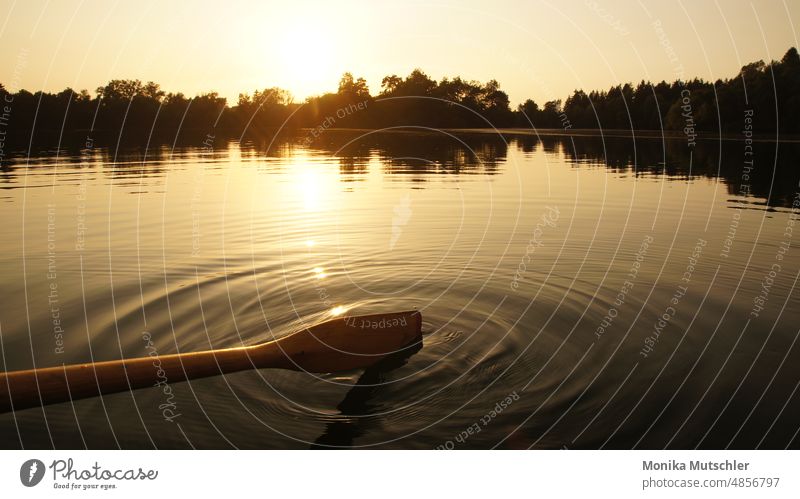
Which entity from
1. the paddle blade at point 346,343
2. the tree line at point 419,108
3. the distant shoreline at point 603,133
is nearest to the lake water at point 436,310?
the paddle blade at point 346,343

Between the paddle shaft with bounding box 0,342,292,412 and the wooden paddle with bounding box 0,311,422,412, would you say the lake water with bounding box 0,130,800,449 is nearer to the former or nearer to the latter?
the wooden paddle with bounding box 0,311,422,412

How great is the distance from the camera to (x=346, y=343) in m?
6.44

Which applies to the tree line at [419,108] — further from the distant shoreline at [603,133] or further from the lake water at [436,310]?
the lake water at [436,310]

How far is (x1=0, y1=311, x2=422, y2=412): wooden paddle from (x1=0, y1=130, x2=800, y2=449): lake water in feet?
0.95

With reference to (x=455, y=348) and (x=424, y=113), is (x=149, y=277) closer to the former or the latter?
(x=455, y=348)

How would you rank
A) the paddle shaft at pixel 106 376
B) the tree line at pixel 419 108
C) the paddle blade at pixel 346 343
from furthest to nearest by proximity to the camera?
1. the tree line at pixel 419 108
2. the paddle blade at pixel 346 343
3. the paddle shaft at pixel 106 376

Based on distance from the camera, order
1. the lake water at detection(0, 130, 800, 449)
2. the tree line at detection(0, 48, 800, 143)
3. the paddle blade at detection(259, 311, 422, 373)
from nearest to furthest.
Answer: the lake water at detection(0, 130, 800, 449) → the paddle blade at detection(259, 311, 422, 373) → the tree line at detection(0, 48, 800, 143)

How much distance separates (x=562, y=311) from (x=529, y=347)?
1477 millimetres

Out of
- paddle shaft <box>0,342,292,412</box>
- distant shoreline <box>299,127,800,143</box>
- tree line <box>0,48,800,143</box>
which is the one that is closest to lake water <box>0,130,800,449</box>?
paddle shaft <box>0,342,292,412</box>

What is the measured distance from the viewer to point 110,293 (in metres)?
8.92

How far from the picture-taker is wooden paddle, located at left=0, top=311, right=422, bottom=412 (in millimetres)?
4535

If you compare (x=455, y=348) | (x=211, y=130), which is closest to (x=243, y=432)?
(x=455, y=348)

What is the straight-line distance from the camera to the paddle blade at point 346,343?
609 centimetres

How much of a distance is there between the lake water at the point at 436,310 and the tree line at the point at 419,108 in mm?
14798
